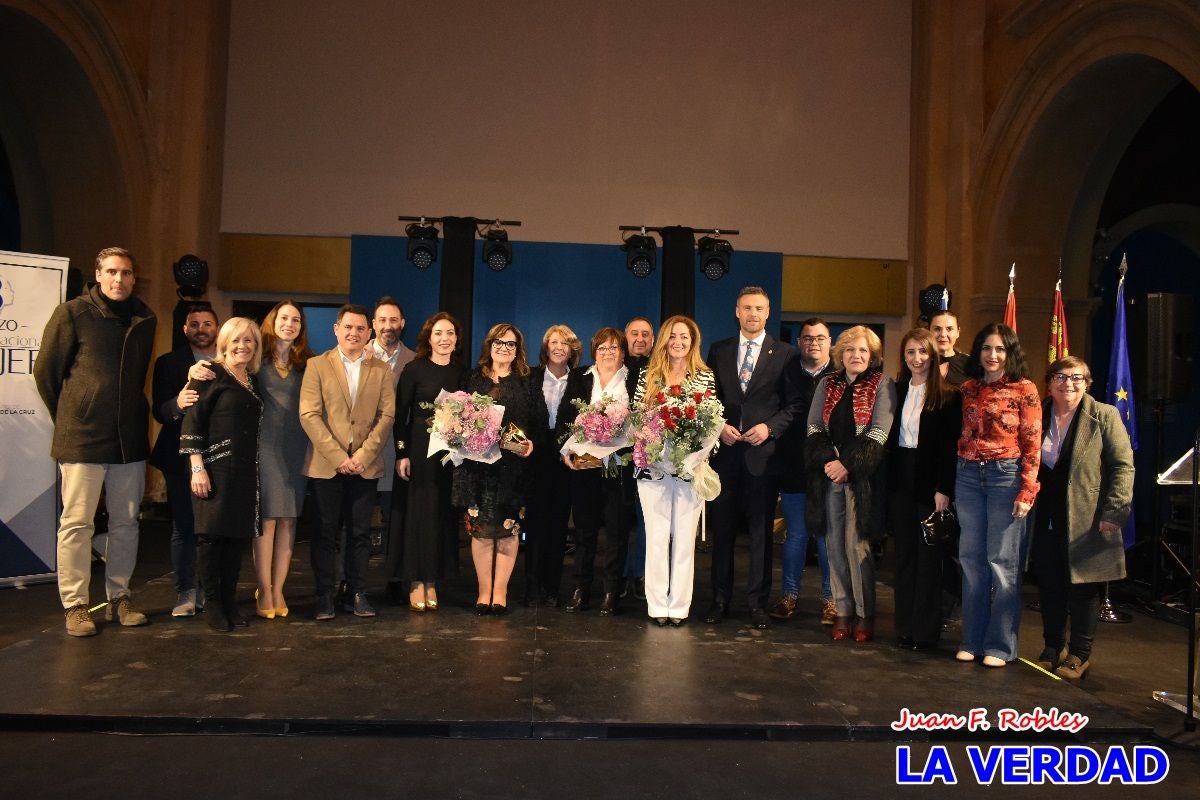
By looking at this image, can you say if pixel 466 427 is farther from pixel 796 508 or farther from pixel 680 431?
pixel 796 508

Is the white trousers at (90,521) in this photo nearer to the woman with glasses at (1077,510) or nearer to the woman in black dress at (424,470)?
the woman in black dress at (424,470)

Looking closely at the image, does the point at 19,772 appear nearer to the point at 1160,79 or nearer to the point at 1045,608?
the point at 1045,608

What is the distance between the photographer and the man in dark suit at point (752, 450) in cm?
468

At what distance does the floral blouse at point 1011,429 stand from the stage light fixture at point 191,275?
6.48 metres

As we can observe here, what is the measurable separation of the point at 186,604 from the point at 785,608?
10.2 feet

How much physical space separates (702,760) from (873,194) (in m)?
8.61

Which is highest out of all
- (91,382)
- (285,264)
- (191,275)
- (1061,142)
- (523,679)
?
(1061,142)

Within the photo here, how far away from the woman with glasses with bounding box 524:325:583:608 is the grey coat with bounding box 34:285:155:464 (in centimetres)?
197

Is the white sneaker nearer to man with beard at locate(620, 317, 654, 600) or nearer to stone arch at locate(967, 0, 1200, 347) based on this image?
man with beard at locate(620, 317, 654, 600)

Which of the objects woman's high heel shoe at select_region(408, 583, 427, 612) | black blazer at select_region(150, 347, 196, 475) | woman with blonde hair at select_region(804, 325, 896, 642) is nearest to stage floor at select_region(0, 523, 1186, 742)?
woman's high heel shoe at select_region(408, 583, 427, 612)

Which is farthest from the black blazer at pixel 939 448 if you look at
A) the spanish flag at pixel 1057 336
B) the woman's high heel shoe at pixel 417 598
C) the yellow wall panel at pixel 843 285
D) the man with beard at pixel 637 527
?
the yellow wall panel at pixel 843 285

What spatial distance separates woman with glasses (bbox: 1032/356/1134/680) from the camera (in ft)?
13.3

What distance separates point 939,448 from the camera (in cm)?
415

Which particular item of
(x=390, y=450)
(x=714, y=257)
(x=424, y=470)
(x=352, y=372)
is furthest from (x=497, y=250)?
(x=424, y=470)
